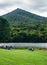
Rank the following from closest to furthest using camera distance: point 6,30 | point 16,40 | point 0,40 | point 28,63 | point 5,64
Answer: point 5,64 → point 28,63 → point 0,40 → point 6,30 → point 16,40

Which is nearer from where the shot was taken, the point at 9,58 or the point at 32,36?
the point at 9,58

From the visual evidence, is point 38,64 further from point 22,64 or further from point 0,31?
point 0,31

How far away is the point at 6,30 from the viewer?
138m

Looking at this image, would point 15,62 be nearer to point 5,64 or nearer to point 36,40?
point 5,64

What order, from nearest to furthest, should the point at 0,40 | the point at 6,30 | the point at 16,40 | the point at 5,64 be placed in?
the point at 5,64 < the point at 0,40 < the point at 6,30 < the point at 16,40

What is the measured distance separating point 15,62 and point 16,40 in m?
148

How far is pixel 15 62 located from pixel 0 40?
104547 mm

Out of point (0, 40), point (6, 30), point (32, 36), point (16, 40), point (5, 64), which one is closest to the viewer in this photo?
point (5, 64)

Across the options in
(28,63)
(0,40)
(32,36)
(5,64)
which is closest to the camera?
(5,64)

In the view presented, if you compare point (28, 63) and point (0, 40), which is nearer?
point (28, 63)

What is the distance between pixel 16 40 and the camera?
174 meters

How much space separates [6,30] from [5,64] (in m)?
114

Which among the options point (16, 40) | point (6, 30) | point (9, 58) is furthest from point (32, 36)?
point (9, 58)

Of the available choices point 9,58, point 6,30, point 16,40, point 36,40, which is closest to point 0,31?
point 6,30
